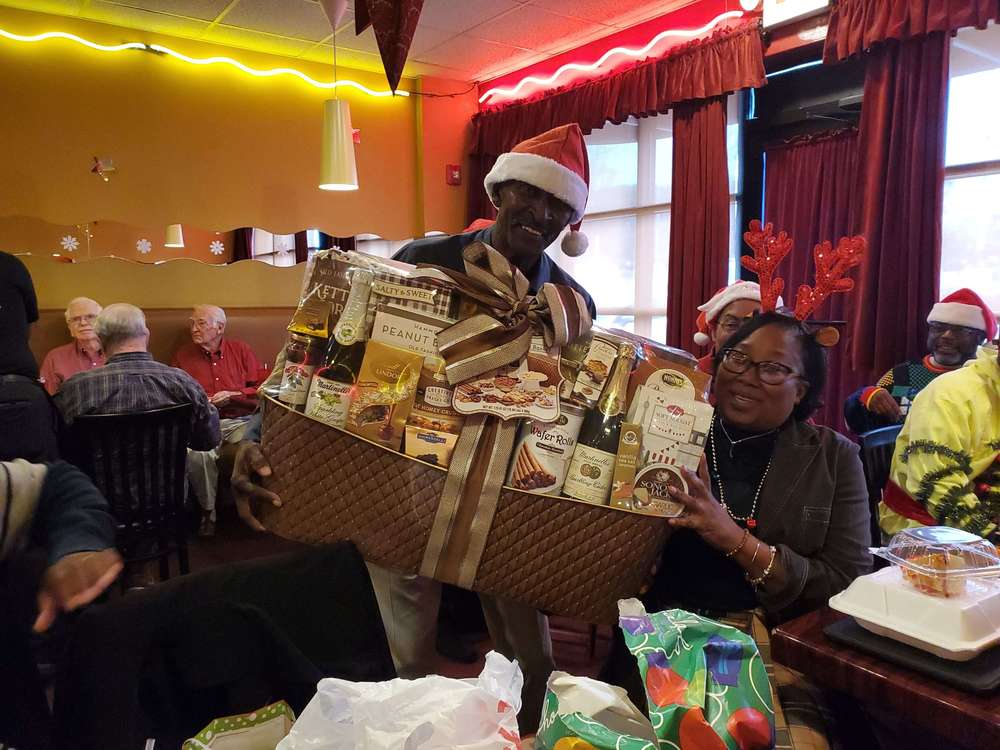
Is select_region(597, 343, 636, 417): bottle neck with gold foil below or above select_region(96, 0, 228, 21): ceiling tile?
below

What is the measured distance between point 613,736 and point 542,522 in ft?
1.03

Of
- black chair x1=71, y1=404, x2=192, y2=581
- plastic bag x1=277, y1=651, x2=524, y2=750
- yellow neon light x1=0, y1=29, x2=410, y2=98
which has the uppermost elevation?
yellow neon light x1=0, y1=29, x2=410, y2=98

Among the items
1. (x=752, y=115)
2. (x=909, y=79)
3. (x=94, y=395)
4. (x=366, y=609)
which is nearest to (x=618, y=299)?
(x=752, y=115)

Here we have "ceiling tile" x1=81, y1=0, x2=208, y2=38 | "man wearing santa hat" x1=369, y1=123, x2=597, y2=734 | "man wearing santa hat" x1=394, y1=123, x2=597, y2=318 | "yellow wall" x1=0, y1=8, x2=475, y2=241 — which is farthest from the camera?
"yellow wall" x1=0, y1=8, x2=475, y2=241

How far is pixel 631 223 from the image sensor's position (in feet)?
15.3

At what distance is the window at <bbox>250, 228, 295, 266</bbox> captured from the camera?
205 inches

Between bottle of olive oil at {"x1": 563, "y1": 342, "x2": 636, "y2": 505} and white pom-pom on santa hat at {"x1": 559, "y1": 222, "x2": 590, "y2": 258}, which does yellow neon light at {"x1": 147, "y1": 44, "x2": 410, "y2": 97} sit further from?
bottle of olive oil at {"x1": 563, "y1": 342, "x2": 636, "y2": 505}

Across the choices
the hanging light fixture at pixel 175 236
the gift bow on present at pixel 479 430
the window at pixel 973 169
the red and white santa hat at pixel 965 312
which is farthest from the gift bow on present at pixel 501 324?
the hanging light fixture at pixel 175 236

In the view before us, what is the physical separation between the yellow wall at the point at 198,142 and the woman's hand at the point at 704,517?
442cm

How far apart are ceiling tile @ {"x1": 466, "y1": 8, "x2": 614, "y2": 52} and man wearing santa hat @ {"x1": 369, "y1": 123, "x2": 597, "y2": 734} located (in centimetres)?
264

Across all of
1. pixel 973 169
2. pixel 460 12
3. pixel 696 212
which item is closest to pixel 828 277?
pixel 973 169

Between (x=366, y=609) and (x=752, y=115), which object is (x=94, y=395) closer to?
(x=366, y=609)

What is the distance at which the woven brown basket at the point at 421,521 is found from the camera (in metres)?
0.94

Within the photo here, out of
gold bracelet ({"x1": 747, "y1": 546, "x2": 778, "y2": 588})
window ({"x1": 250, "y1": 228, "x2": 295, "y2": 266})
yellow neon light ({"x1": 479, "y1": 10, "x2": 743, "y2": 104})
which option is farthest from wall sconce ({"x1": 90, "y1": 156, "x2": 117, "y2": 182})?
gold bracelet ({"x1": 747, "y1": 546, "x2": 778, "y2": 588})
